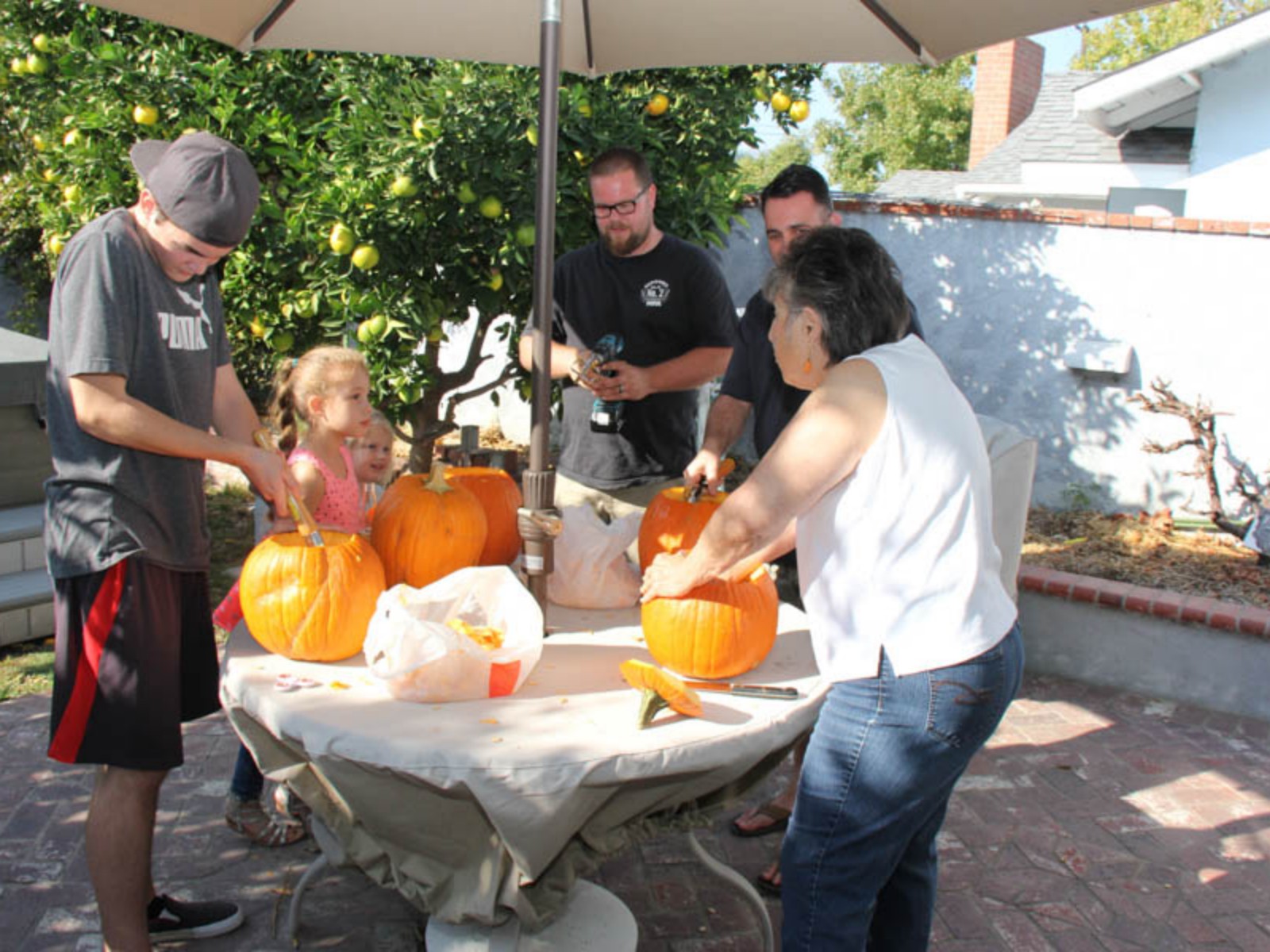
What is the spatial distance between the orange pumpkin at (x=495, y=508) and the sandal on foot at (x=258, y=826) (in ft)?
3.79

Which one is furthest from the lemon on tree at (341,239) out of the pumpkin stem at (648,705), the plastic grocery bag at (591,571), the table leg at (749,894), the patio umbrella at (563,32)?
the pumpkin stem at (648,705)

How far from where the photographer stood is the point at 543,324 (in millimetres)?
2426

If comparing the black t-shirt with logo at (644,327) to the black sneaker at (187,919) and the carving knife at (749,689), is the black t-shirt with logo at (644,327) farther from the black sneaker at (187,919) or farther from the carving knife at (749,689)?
the black sneaker at (187,919)

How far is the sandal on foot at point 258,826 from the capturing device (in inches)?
127

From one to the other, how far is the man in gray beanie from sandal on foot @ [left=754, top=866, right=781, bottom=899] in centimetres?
166

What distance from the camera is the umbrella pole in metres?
2.39

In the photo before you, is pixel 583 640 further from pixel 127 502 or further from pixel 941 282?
pixel 941 282

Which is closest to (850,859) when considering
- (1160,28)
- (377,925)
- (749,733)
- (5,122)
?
(749,733)

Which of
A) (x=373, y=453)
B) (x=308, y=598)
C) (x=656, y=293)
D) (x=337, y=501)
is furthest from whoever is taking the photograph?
(x=373, y=453)

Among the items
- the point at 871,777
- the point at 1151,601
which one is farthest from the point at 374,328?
the point at 1151,601

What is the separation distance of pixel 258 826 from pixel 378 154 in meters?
2.59

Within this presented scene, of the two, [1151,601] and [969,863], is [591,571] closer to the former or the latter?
[969,863]

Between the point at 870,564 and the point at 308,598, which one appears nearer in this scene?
the point at 870,564

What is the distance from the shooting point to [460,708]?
2.04 metres
